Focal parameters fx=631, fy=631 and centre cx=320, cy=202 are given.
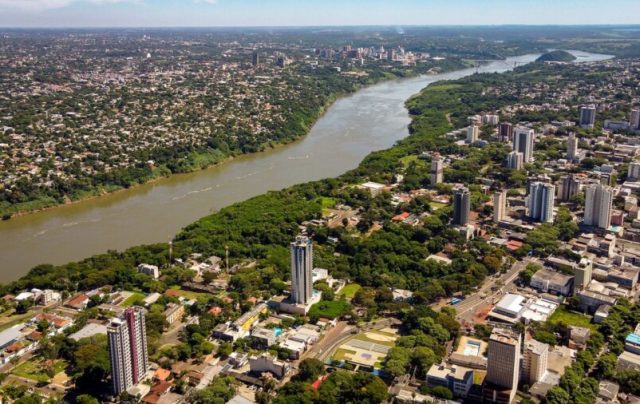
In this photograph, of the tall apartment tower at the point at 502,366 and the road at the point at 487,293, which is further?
the road at the point at 487,293

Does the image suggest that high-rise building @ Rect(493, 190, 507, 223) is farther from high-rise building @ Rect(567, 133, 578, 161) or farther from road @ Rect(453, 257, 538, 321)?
high-rise building @ Rect(567, 133, 578, 161)

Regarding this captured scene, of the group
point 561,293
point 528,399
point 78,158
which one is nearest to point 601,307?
point 561,293

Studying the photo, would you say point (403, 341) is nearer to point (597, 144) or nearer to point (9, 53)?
point (597, 144)

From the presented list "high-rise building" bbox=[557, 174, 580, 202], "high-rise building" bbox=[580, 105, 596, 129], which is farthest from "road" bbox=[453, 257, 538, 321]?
"high-rise building" bbox=[580, 105, 596, 129]

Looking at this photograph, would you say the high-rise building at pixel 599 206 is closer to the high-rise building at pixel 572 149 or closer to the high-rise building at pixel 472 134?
the high-rise building at pixel 572 149

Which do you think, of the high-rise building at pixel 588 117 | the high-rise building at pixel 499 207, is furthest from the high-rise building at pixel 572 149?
the high-rise building at pixel 499 207

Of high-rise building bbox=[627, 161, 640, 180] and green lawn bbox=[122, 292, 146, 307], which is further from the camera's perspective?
high-rise building bbox=[627, 161, 640, 180]
